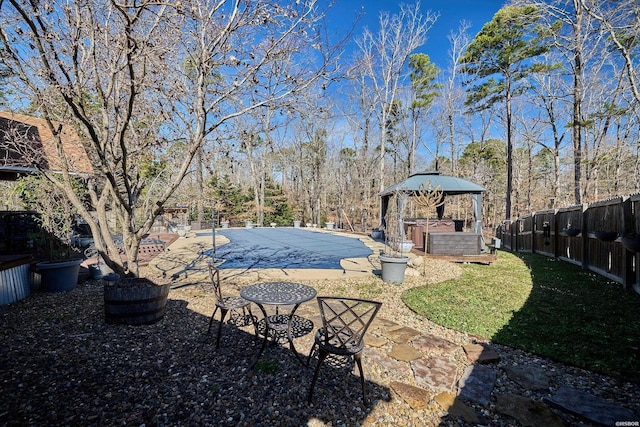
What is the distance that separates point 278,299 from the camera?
102 inches

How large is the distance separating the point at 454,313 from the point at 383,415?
7.65 feet

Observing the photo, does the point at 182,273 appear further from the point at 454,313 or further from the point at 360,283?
the point at 454,313

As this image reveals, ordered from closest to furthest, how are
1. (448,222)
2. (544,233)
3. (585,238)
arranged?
(585,238)
(544,233)
(448,222)

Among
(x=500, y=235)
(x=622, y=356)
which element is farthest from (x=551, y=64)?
(x=622, y=356)

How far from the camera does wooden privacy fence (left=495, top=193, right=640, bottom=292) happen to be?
4.65m

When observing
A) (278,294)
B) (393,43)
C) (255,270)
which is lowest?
(255,270)

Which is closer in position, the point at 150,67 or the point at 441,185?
the point at 150,67

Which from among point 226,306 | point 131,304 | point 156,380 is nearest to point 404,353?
point 226,306

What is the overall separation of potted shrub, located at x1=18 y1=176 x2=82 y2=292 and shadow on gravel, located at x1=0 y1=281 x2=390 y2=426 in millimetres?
1274

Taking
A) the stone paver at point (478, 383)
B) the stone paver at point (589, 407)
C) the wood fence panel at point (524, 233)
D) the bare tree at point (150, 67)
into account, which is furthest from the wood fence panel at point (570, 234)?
the bare tree at point (150, 67)

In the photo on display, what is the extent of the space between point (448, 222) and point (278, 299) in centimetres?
941

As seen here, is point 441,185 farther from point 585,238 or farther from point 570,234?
point 585,238

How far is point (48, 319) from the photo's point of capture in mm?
3504

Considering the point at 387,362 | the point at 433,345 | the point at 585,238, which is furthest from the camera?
the point at 585,238
